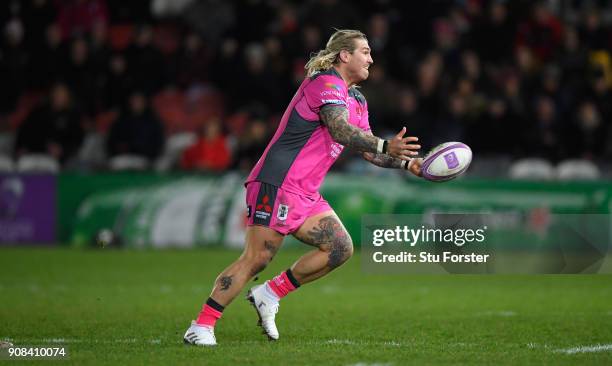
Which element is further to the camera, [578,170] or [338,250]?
[578,170]

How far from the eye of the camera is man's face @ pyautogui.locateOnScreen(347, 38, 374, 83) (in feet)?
27.7

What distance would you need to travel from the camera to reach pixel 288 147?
27.4ft

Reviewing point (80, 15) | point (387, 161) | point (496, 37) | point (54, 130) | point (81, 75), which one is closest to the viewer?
point (387, 161)

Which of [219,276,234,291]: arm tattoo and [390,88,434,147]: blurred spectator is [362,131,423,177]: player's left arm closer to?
[219,276,234,291]: arm tattoo

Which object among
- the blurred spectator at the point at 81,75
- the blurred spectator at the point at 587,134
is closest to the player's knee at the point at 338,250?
the blurred spectator at the point at 587,134

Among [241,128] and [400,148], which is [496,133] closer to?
[241,128]

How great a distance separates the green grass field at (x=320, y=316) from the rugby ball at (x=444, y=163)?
1269 millimetres

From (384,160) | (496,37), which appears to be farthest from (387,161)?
(496,37)

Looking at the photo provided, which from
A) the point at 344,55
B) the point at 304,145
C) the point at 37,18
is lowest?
the point at 37,18

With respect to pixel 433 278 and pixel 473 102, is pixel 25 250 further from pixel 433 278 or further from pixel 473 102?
pixel 473 102

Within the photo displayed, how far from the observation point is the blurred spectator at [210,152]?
18.8 meters

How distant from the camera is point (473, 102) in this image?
19344 mm

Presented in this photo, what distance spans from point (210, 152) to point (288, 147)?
10.6 meters

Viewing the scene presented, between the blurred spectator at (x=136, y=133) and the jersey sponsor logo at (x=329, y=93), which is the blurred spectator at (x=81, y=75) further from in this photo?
the jersey sponsor logo at (x=329, y=93)
